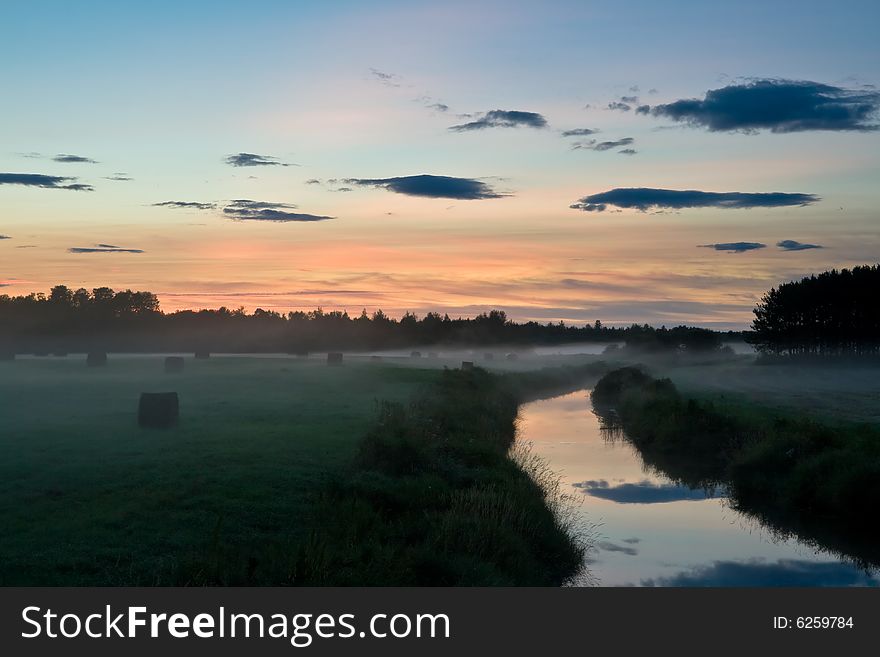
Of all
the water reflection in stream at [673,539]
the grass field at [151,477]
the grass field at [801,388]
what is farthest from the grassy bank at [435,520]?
the grass field at [801,388]

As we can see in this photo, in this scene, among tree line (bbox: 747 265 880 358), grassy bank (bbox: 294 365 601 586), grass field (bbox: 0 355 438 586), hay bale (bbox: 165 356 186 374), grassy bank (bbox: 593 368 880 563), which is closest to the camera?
grassy bank (bbox: 294 365 601 586)

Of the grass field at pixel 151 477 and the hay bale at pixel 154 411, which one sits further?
the hay bale at pixel 154 411

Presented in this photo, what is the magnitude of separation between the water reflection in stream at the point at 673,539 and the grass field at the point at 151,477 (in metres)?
7.55

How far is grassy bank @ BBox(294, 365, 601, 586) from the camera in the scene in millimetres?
12450

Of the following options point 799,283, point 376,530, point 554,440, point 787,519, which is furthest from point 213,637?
point 799,283

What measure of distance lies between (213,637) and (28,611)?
2.25 m

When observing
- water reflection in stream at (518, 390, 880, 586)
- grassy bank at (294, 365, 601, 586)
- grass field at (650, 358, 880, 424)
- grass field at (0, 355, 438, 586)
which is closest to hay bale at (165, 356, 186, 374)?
grass field at (0, 355, 438, 586)

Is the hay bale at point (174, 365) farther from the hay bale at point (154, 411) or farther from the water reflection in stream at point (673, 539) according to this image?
the water reflection in stream at point (673, 539)

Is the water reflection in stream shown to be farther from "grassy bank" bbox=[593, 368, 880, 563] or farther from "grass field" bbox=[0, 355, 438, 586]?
"grass field" bbox=[0, 355, 438, 586]

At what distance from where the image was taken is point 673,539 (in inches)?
843

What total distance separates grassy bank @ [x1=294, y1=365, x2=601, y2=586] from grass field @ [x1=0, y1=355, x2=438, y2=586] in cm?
102

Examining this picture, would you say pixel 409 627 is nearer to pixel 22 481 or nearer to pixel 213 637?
pixel 213 637

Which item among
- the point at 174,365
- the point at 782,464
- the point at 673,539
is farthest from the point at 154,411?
the point at 174,365

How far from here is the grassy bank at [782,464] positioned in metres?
20.8
